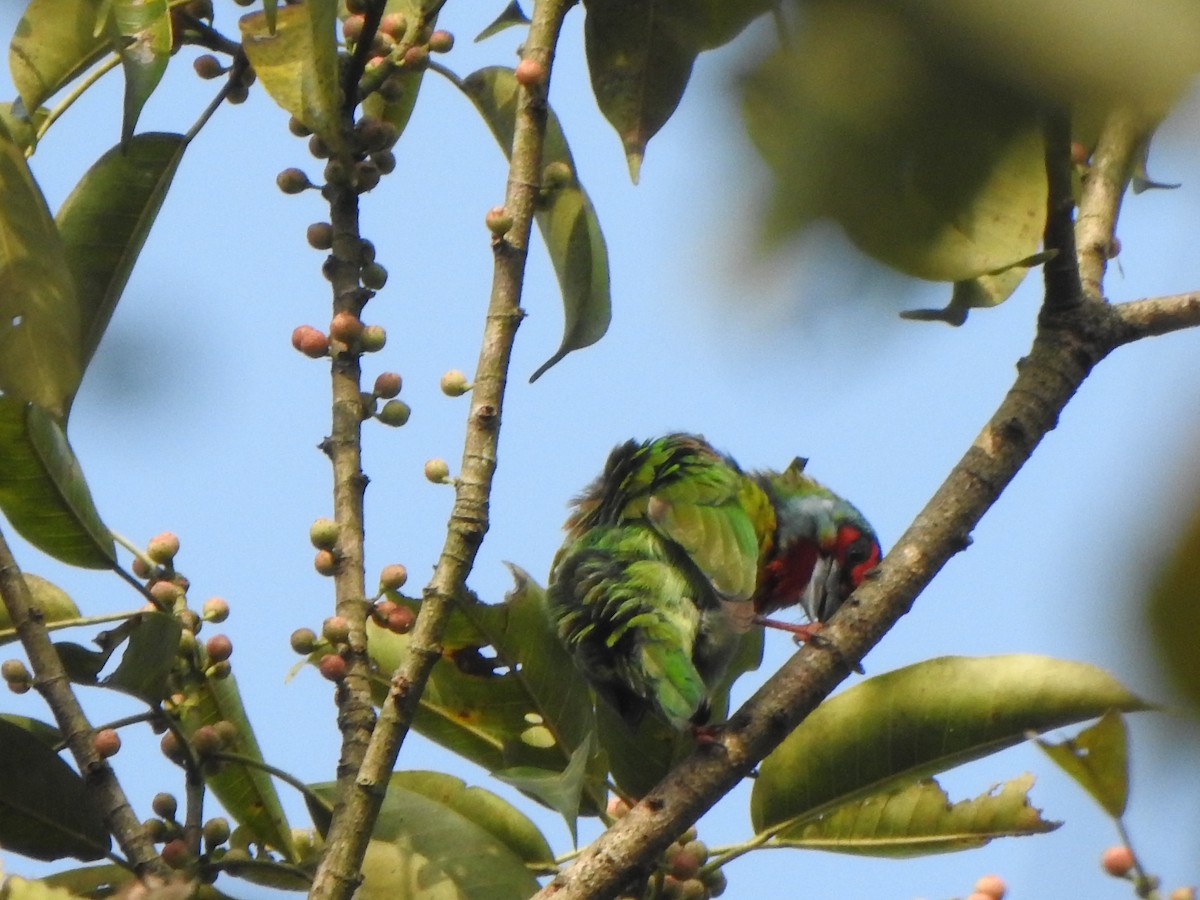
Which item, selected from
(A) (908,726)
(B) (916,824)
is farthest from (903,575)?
(B) (916,824)

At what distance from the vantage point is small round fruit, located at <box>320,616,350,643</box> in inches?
77.1

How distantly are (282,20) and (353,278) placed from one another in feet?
1.45

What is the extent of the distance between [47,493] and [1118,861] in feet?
6.11

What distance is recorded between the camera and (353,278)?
224cm

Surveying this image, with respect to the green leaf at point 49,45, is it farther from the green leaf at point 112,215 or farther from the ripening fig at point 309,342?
the ripening fig at point 309,342

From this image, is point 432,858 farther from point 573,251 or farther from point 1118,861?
point 1118,861

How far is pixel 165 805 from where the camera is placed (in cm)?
199

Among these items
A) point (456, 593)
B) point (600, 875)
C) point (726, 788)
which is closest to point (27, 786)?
point (456, 593)

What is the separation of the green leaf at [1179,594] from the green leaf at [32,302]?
163cm

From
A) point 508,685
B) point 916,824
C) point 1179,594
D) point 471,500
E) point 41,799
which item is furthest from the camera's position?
point 508,685

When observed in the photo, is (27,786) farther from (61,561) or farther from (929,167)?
(929,167)

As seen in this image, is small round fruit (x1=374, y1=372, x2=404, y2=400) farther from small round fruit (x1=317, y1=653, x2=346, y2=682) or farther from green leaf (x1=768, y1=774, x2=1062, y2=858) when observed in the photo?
green leaf (x1=768, y1=774, x2=1062, y2=858)

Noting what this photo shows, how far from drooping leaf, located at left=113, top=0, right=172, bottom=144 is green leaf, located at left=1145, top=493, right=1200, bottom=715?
5.63 feet

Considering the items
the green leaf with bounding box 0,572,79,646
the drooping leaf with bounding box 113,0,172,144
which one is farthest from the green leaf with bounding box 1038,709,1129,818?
the green leaf with bounding box 0,572,79,646
